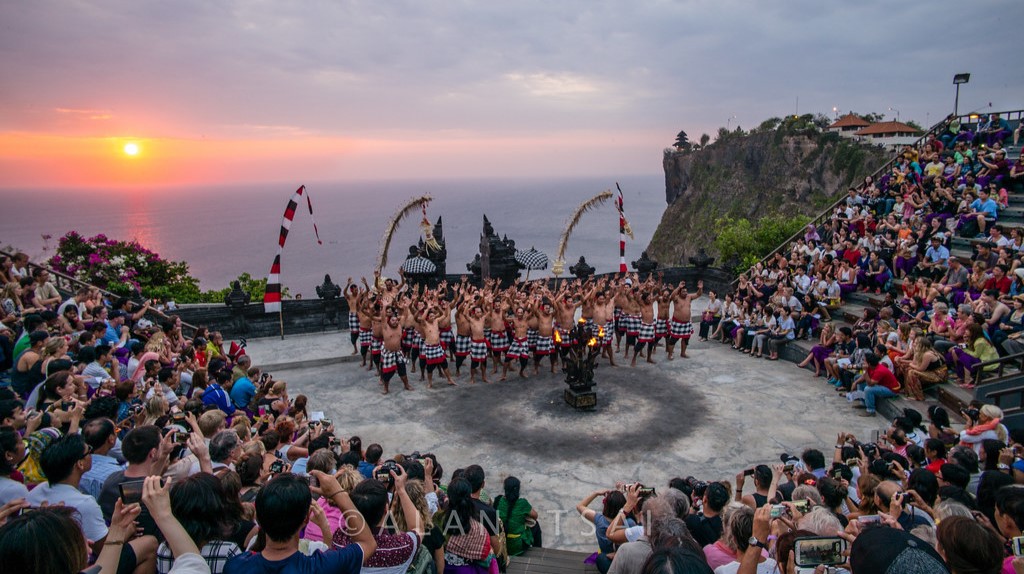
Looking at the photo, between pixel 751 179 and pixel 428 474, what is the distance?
213 feet

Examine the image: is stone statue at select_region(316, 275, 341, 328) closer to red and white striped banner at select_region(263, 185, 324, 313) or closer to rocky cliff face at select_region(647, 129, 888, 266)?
red and white striped banner at select_region(263, 185, 324, 313)

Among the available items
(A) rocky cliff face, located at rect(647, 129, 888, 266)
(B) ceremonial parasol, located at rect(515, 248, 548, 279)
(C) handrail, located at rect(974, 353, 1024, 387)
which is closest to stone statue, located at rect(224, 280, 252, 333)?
(B) ceremonial parasol, located at rect(515, 248, 548, 279)

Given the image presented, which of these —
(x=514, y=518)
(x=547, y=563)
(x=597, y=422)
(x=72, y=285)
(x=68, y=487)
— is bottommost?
(x=597, y=422)

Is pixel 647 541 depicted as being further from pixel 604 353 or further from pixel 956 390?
pixel 604 353

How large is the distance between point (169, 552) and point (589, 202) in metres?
16.1

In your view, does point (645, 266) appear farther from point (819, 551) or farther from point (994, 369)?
point (819, 551)

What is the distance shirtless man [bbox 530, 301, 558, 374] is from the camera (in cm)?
1245

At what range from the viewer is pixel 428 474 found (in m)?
5.14

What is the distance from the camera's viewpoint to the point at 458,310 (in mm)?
12312

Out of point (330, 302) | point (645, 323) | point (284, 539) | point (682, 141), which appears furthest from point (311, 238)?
point (284, 539)

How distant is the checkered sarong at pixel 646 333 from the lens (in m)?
13.1

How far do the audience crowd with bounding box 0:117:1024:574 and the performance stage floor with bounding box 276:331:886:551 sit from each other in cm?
57

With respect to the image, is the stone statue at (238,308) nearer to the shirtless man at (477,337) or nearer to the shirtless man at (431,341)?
the shirtless man at (431,341)

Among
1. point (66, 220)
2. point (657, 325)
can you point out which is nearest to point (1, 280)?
point (657, 325)
